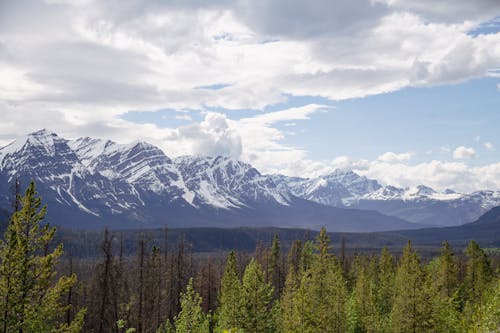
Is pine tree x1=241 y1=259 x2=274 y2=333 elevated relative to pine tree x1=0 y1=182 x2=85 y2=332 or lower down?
lower down

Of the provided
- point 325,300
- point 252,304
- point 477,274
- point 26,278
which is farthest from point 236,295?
point 477,274

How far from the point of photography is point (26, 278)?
107 feet

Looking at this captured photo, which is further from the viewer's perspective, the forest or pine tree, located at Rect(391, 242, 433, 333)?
pine tree, located at Rect(391, 242, 433, 333)

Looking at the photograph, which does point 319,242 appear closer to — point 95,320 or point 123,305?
point 123,305

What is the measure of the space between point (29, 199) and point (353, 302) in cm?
5563

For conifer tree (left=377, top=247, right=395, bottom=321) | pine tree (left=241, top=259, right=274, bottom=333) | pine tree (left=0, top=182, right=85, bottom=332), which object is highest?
pine tree (left=0, top=182, right=85, bottom=332)

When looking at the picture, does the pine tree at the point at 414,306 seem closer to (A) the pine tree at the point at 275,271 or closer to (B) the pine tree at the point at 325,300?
(B) the pine tree at the point at 325,300

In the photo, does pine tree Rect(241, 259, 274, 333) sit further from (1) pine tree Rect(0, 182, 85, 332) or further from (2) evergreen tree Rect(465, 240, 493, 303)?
(2) evergreen tree Rect(465, 240, 493, 303)

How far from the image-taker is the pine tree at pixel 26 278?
3127cm

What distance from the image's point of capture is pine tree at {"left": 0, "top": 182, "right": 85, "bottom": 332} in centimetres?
3127

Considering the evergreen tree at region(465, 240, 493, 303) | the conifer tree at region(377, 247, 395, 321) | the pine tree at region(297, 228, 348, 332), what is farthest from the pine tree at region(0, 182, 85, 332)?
the evergreen tree at region(465, 240, 493, 303)

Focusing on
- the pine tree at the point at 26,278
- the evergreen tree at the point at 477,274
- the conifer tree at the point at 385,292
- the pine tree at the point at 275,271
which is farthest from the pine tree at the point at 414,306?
the pine tree at the point at 275,271

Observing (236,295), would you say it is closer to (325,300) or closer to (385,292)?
(325,300)

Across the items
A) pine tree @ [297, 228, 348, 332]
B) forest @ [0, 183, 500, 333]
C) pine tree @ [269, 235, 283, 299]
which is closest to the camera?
forest @ [0, 183, 500, 333]
